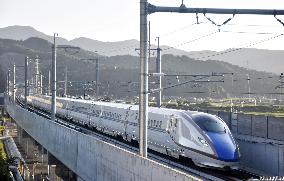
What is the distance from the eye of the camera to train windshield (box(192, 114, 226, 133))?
26.1 m

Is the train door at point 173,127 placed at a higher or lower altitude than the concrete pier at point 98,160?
higher

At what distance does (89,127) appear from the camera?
53469 mm

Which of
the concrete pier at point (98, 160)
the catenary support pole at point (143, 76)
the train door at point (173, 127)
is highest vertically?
the catenary support pole at point (143, 76)

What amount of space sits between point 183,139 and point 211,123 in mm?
1800

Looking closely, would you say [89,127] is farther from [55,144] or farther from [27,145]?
[27,145]

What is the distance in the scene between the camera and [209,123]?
2653cm

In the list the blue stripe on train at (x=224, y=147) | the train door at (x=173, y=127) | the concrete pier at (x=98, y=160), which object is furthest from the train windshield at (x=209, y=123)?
the concrete pier at (x=98, y=160)

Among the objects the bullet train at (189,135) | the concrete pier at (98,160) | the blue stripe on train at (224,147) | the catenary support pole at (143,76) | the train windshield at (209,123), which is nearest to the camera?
the concrete pier at (98,160)

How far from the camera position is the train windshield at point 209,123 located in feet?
85.8

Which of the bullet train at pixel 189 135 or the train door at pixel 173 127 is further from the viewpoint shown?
the train door at pixel 173 127

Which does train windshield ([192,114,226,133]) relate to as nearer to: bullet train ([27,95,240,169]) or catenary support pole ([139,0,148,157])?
bullet train ([27,95,240,169])

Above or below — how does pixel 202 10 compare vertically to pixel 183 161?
above

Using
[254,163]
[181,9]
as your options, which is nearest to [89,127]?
[254,163]

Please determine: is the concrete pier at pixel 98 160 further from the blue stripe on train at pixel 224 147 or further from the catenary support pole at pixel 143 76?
the blue stripe on train at pixel 224 147
